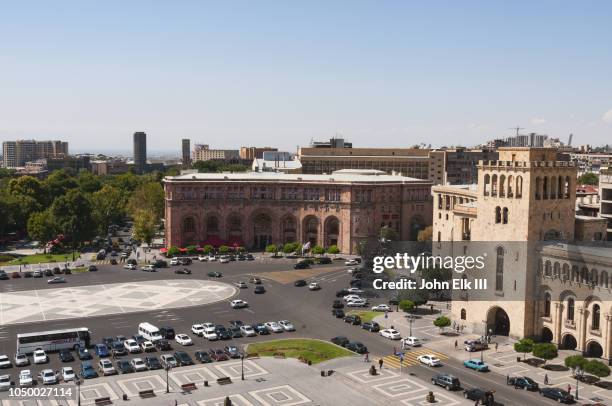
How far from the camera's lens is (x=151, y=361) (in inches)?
2744

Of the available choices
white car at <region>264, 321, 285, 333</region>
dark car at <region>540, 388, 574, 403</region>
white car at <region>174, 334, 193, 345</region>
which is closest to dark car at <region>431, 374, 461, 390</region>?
dark car at <region>540, 388, 574, 403</region>

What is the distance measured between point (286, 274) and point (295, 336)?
41.0 m

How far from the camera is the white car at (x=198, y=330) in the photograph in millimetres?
81812

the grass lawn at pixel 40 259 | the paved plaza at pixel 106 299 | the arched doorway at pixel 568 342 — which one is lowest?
the paved plaza at pixel 106 299

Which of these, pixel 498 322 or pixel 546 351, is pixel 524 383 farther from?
pixel 498 322

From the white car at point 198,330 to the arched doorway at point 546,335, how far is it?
4206cm

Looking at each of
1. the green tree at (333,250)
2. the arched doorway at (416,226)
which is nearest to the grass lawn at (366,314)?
the green tree at (333,250)

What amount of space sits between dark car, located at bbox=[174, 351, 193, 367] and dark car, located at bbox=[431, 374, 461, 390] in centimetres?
2654

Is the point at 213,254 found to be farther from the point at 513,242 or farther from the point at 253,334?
→ the point at 513,242

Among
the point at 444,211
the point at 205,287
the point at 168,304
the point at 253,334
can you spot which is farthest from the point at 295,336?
the point at 444,211

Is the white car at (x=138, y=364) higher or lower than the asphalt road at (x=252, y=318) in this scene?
higher

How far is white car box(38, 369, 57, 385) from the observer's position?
63.7 m

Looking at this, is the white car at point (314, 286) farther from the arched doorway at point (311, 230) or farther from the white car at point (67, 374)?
the white car at point (67, 374)

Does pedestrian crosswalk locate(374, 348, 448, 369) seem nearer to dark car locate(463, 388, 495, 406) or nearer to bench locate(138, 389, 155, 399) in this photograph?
dark car locate(463, 388, 495, 406)
